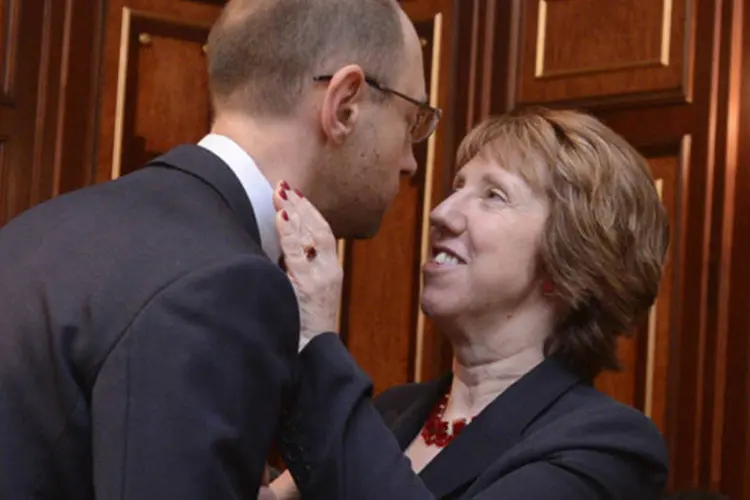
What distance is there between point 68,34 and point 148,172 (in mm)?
1765

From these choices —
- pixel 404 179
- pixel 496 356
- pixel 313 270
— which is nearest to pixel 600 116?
pixel 404 179

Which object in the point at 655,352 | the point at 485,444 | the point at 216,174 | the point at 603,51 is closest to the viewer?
the point at 216,174

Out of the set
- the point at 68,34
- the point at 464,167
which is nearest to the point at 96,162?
the point at 68,34

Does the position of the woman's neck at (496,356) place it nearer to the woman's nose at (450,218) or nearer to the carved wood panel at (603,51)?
the woman's nose at (450,218)

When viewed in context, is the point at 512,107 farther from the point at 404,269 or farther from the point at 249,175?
the point at 249,175

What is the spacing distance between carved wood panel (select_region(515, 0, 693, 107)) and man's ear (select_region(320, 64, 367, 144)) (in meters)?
1.36

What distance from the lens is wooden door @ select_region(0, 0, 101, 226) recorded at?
2.63 meters

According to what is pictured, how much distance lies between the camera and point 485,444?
4.67ft

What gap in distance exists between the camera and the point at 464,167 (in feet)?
5.27

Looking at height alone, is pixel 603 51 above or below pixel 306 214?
above

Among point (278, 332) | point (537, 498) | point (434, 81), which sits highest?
point (434, 81)

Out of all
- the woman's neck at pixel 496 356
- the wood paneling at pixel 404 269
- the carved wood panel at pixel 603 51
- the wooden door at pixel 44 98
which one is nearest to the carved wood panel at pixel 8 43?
the wooden door at pixel 44 98

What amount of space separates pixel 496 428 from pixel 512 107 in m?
1.29

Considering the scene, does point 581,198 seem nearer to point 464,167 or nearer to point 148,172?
point 464,167
